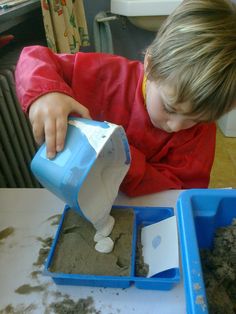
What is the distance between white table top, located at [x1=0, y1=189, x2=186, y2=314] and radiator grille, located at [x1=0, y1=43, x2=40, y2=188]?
0.45 m

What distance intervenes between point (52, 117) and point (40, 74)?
15cm

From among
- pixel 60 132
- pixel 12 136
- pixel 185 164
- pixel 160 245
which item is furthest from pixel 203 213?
pixel 12 136

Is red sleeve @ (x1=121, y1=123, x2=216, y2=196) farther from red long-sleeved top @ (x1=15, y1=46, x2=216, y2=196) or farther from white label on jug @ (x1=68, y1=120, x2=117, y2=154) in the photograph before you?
white label on jug @ (x1=68, y1=120, x2=117, y2=154)

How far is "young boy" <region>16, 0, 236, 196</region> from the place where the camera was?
18.2 inches

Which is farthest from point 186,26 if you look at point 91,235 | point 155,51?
point 91,235

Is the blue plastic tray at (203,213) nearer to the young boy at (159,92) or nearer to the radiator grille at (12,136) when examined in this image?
the young boy at (159,92)

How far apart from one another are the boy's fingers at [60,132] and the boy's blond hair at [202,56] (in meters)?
0.18

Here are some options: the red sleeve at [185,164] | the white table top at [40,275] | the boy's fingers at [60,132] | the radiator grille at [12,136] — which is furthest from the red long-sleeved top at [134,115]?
the radiator grille at [12,136]

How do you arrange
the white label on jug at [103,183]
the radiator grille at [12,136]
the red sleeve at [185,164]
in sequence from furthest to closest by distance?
the radiator grille at [12,136]
the red sleeve at [185,164]
the white label on jug at [103,183]

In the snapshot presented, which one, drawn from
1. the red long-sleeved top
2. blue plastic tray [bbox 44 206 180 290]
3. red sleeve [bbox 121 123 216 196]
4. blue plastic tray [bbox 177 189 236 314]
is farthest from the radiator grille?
blue plastic tray [bbox 177 189 236 314]

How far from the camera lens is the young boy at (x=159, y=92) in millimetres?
462

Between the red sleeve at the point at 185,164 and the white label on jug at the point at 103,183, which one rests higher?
the white label on jug at the point at 103,183

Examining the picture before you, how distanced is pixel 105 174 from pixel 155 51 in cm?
23

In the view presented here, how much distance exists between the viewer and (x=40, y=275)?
460 mm
